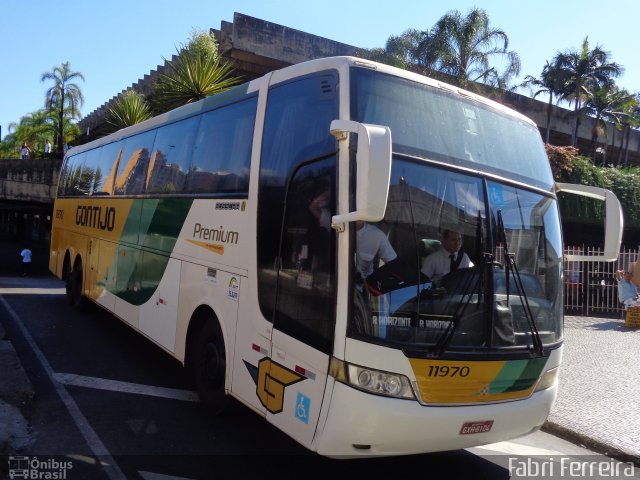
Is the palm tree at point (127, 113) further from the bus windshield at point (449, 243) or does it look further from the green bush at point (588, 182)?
the bus windshield at point (449, 243)

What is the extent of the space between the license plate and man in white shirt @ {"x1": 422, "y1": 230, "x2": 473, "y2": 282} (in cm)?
108

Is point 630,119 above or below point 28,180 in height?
above

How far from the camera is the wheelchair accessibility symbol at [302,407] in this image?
3.99 metres

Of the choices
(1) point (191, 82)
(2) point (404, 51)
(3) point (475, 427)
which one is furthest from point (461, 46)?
(3) point (475, 427)

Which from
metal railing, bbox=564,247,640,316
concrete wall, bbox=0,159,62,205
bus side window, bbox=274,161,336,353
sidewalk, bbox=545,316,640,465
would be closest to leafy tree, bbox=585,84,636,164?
metal railing, bbox=564,247,640,316

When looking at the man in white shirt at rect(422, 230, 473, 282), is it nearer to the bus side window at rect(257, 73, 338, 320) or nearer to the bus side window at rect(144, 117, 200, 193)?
the bus side window at rect(257, 73, 338, 320)

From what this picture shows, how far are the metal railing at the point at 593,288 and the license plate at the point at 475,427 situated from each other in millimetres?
11383

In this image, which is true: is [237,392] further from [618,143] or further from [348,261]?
[618,143]

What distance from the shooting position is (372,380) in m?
3.74

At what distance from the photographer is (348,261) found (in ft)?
12.5

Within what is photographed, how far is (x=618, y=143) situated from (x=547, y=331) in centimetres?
3936

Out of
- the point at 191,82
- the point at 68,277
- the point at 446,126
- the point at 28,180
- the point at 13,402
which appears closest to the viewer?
the point at 446,126

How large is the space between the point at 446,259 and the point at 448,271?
0.29ft

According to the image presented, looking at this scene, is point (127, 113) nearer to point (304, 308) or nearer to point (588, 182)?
point (304, 308)
